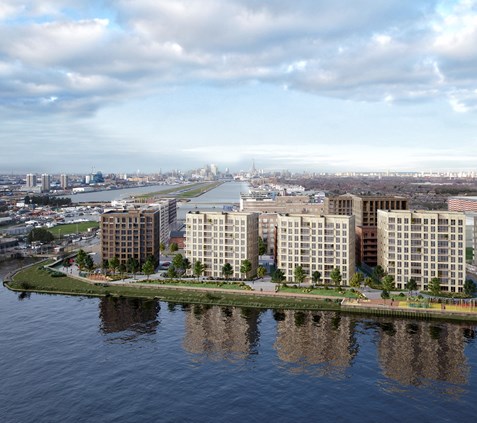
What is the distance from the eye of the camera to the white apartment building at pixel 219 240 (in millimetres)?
47344

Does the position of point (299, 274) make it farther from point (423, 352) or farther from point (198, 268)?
point (423, 352)

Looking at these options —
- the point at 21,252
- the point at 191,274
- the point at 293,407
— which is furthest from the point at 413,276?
the point at 21,252

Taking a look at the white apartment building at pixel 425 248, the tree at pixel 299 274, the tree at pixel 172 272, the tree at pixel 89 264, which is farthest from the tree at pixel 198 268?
the white apartment building at pixel 425 248

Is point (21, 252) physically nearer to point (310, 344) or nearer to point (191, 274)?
point (191, 274)

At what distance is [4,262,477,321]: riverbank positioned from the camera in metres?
35.9

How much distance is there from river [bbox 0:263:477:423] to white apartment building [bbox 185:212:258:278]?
10.2 m

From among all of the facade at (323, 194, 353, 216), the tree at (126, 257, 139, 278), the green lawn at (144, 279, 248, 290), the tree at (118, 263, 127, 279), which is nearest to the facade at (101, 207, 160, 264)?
the tree at (126, 257, 139, 278)

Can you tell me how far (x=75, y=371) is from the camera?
2598 cm

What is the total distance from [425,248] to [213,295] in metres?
19.2

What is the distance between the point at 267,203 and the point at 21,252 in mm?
38725

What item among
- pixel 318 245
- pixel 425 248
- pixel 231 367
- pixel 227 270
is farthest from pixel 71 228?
pixel 231 367

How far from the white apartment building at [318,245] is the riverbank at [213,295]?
218 inches

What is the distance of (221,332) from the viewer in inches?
1280

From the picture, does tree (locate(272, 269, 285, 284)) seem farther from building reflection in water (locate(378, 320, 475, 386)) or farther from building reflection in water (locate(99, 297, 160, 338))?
building reflection in water (locate(378, 320, 475, 386))
